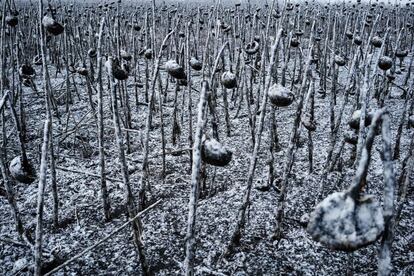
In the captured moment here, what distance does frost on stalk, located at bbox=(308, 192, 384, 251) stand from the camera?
0.66m

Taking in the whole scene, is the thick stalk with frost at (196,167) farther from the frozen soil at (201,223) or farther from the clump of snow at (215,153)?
the frozen soil at (201,223)

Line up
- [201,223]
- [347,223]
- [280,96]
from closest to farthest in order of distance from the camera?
[347,223]
[280,96]
[201,223]

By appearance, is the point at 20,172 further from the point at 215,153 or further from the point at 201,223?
the point at 201,223

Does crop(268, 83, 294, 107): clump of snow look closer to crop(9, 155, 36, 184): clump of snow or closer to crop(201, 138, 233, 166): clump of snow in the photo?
crop(201, 138, 233, 166): clump of snow

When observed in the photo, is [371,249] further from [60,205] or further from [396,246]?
[60,205]

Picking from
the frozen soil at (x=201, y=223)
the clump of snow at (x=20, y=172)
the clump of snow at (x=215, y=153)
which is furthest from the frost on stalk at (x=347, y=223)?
the clump of snow at (x=20, y=172)

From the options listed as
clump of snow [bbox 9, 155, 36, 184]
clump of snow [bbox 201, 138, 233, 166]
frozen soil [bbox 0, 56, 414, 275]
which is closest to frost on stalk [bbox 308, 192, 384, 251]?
clump of snow [bbox 201, 138, 233, 166]

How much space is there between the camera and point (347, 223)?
66 centimetres

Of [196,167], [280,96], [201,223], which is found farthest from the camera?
[201,223]

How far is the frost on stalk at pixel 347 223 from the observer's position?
0.66 m

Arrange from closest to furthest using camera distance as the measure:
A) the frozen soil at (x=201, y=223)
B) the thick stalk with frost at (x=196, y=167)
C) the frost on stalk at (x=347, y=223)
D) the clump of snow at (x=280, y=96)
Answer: the frost on stalk at (x=347, y=223)
the thick stalk with frost at (x=196, y=167)
the clump of snow at (x=280, y=96)
the frozen soil at (x=201, y=223)

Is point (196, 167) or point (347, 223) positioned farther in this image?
point (196, 167)

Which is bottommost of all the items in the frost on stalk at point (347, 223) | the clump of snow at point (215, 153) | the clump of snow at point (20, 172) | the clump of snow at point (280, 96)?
the clump of snow at point (20, 172)

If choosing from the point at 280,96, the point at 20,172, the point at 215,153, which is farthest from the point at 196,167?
the point at 20,172
